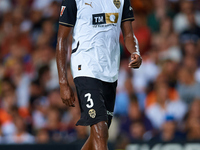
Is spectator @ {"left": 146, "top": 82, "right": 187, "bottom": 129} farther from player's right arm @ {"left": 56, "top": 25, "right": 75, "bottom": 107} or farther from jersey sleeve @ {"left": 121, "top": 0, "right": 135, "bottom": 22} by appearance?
player's right arm @ {"left": 56, "top": 25, "right": 75, "bottom": 107}

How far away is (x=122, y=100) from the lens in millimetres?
8094

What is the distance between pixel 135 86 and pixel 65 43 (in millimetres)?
4337

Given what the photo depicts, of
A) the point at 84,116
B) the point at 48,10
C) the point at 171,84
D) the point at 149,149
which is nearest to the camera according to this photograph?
the point at 84,116

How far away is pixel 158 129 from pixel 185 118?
1.78ft

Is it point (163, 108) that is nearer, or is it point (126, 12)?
point (126, 12)

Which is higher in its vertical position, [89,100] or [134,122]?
[89,100]

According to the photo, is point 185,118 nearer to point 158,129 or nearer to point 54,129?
point 158,129

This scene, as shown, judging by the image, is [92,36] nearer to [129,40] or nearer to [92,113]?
[129,40]

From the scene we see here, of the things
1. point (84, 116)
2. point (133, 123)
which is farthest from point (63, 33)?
point (133, 123)

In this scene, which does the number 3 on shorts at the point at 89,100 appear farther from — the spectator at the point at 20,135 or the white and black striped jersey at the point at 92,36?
the spectator at the point at 20,135

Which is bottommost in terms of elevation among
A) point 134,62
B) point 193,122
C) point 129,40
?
point 193,122

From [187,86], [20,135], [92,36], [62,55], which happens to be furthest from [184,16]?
[62,55]

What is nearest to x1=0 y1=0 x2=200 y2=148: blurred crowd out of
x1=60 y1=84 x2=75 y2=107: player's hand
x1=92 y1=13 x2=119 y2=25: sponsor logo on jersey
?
x1=60 y1=84 x2=75 y2=107: player's hand

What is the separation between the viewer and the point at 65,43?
13.6 ft
